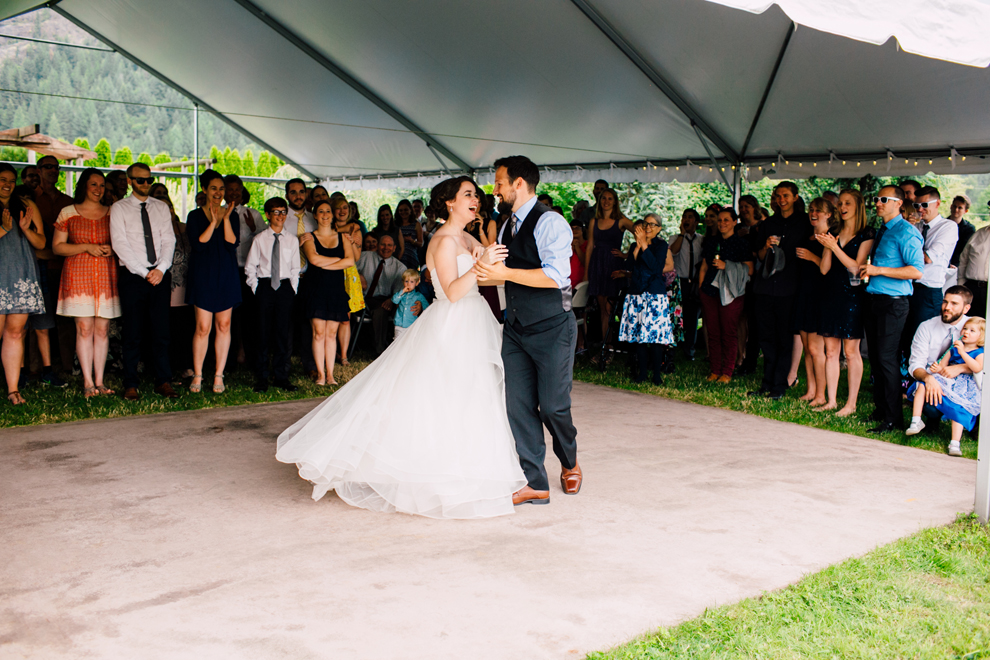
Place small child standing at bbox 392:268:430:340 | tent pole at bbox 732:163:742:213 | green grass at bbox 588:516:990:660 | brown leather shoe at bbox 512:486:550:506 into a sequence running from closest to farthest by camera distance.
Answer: green grass at bbox 588:516:990:660
brown leather shoe at bbox 512:486:550:506
small child standing at bbox 392:268:430:340
tent pole at bbox 732:163:742:213

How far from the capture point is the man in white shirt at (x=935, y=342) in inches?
229

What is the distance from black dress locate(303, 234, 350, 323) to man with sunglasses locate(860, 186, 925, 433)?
4.64 m

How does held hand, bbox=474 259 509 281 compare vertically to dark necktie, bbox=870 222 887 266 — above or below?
below

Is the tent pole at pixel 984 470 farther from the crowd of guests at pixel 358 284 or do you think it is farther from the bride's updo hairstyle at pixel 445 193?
the bride's updo hairstyle at pixel 445 193

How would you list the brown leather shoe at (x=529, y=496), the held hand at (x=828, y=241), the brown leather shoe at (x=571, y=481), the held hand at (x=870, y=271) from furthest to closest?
the held hand at (x=828, y=241)
the held hand at (x=870, y=271)
the brown leather shoe at (x=571, y=481)
the brown leather shoe at (x=529, y=496)

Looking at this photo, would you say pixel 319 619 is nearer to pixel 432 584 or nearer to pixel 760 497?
pixel 432 584

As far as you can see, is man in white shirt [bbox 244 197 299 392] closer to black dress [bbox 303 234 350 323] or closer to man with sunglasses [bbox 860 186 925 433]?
black dress [bbox 303 234 350 323]

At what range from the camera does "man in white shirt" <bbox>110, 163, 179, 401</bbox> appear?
6.54 metres

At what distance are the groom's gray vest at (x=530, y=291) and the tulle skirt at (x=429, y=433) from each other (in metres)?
0.32

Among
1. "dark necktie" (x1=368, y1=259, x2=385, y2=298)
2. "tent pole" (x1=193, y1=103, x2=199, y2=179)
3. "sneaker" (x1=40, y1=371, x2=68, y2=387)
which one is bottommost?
"sneaker" (x1=40, y1=371, x2=68, y2=387)

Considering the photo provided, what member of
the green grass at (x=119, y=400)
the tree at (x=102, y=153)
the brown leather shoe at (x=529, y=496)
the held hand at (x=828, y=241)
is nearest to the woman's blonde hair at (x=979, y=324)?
the held hand at (x=828, y=241)

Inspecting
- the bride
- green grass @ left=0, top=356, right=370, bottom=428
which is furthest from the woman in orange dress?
the bride

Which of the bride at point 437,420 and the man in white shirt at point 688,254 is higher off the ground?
the man in white shirt at point 688,254

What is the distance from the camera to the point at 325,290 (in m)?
7.54
